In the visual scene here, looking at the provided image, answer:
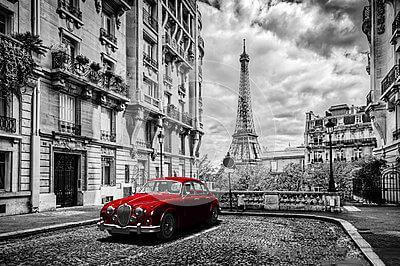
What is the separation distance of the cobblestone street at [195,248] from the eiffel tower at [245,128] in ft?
221

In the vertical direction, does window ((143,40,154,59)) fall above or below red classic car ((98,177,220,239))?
above

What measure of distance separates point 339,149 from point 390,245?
2548 inches

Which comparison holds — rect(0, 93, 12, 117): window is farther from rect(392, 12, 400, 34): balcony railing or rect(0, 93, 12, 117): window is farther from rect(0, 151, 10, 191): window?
rect(392, 12, 400, 34): balcony railing

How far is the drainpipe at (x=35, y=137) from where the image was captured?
1612 centimetres

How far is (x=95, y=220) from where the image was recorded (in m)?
12.6

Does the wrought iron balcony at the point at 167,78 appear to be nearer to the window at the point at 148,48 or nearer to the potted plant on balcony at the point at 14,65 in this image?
the window at the point at 148,48

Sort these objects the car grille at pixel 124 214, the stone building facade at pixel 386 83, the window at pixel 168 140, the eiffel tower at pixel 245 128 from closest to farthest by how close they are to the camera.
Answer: the car grille at pixel 124 214
the stone building facade at pixel 386 83
the window at pixel 168 140
the eiffel tower at pixel 245 128

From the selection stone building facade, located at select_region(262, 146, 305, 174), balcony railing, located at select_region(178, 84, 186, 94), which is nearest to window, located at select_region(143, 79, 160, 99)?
balcony railing, located at select_region(178, 84, 186, 94)

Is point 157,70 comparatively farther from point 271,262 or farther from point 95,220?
point 271,262

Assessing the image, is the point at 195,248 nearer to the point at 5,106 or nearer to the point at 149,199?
the point at 149,199

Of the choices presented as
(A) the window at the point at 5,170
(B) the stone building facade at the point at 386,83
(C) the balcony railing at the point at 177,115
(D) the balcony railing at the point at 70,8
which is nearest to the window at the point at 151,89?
(C) the balcony railing at the point at 177,115

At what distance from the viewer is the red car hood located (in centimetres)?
869

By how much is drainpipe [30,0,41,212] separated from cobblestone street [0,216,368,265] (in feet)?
20.9

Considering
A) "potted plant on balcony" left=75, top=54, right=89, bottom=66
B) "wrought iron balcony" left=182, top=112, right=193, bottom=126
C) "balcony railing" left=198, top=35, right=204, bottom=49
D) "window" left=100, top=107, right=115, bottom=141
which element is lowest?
"window" left=100, top=107, right=115, bottom=141
